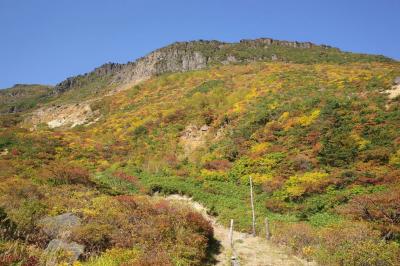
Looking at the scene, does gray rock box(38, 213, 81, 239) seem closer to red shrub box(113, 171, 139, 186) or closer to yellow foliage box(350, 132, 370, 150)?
red shrub box(113, 171, 139, 186)

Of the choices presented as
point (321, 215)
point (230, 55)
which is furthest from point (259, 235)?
point (230, 55)

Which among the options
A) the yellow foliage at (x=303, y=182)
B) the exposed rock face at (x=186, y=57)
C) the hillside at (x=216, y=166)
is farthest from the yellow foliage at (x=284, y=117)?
the exposed rock face at (x=186, y=57)

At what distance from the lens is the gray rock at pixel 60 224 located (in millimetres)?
13055

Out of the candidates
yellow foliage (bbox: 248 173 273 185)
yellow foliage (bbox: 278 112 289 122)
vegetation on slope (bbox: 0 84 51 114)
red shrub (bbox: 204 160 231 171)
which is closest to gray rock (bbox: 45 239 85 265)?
yellow foliage (bbox: 248 173 273 185)

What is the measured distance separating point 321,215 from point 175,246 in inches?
389

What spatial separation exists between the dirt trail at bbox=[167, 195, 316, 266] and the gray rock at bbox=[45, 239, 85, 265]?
543 centimetres

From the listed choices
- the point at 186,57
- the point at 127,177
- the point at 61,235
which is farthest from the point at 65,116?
the point at 61,235

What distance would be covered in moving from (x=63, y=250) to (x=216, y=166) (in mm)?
20873

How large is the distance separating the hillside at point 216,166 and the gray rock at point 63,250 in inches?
11.6

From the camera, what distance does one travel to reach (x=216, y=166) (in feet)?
104

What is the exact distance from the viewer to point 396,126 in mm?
Answer: 27797

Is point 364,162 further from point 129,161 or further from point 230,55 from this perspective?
point 230,55

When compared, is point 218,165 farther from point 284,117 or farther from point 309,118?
point 309,118

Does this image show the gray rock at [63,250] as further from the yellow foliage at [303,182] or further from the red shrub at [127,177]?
the red shrub at [127,177]
